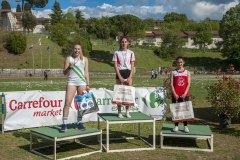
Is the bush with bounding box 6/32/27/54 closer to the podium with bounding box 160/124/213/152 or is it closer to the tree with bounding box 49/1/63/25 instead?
the tree with bounding box 49/1/63/25

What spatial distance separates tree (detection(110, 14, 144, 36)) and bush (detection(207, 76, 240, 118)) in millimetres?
89282

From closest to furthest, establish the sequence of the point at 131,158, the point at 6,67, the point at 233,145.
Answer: the point at 131,158 < the point at 233,145 < the point at 6,67

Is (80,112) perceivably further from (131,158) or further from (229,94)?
(229,94)

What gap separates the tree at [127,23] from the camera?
102438mm

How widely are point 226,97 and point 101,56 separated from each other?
72.6 m

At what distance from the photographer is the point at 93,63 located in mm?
76312

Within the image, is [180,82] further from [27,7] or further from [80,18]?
[80,18]

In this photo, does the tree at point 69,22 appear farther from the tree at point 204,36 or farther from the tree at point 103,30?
the tree at point 204,36

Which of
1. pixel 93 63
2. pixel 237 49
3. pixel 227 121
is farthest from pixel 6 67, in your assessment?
pixel 227 121

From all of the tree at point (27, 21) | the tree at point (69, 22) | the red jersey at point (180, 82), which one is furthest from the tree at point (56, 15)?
the red jersey at point (180, 82)

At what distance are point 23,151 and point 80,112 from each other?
5.67 feet

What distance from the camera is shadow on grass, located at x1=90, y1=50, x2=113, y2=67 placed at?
3194 inches

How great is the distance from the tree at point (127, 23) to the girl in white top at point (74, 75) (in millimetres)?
92980

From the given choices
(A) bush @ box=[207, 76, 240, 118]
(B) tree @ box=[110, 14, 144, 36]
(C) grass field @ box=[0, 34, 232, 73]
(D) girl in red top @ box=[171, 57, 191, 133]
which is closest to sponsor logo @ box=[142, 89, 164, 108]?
(A) bush @ box=[207, 76, 240, 118]
